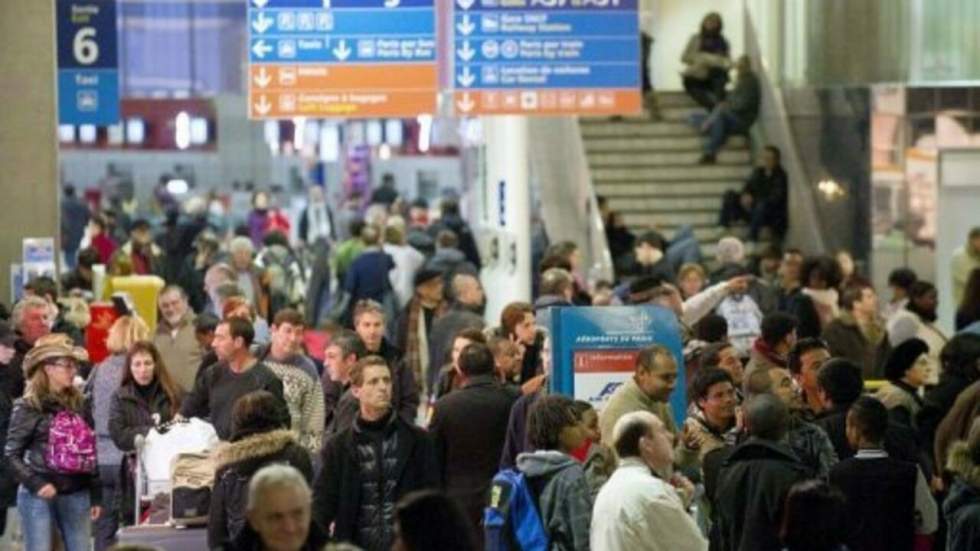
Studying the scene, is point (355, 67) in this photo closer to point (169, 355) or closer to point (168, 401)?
point (169, 355)

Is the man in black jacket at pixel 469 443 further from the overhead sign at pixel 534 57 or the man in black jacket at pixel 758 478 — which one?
the overhead sign at pixel 534 57

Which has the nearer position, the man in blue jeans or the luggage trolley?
the luggage trolley

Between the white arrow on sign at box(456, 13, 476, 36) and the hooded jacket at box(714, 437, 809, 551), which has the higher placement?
the white arrow on sign at box(456, 13, 476, 36)

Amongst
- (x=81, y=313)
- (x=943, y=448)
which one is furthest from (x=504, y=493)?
(x=81, y=313)

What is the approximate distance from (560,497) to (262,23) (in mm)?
10681

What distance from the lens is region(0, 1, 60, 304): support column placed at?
2034 centimetres

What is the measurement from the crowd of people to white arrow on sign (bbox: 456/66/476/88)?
186 centimetres

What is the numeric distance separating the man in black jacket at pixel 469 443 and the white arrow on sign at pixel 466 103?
859 cm

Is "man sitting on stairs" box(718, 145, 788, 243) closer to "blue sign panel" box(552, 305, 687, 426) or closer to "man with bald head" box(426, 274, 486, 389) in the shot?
"man with bald head" box(426, 274, 486, 389)

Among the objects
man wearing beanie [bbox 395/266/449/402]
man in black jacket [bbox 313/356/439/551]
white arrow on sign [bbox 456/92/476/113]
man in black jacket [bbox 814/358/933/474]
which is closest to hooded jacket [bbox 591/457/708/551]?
man in black jacket [bbox 313/356/439/551]

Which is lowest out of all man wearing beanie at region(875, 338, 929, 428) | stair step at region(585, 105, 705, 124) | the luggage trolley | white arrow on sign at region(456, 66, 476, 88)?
the luggage trolley

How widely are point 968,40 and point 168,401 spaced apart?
11.4 m

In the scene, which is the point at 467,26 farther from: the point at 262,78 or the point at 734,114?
the point at 734,114

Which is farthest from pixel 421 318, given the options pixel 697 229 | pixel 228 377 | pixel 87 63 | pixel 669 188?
pixel 669 188
